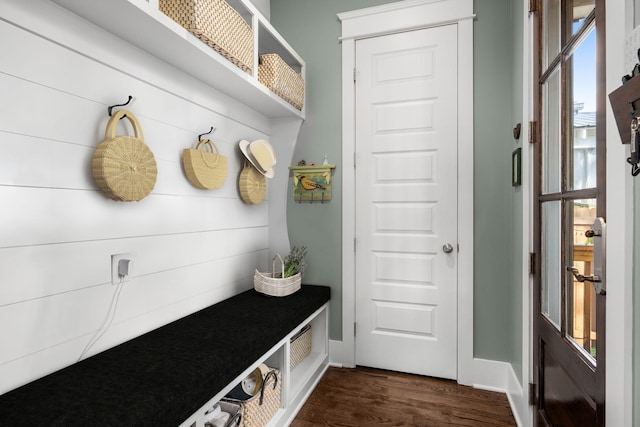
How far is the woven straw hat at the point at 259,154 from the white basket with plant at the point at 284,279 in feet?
1.93

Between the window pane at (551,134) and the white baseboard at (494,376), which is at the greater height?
the window pane at (551,134)

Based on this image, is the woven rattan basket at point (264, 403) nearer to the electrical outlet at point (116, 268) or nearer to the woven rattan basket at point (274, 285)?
the woven rattan basket at point (274, 285)

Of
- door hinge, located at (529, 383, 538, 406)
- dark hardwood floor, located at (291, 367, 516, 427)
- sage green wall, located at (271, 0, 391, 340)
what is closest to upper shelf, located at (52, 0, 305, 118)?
sage green wall, located at (271, 0, 391, 340)

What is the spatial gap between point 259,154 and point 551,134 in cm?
159

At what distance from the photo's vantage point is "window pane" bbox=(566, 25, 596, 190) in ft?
3.43

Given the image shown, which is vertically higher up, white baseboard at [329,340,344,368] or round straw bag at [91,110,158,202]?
round straw bag at [91,110,158,202]

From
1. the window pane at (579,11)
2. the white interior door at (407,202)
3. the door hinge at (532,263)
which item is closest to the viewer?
the window pane at (579,11)

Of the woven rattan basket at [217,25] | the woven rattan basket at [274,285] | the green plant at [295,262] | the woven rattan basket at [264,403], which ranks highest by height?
the woven rattan basket at [217,25]

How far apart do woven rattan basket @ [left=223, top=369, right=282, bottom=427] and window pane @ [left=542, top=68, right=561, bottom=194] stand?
1544mm

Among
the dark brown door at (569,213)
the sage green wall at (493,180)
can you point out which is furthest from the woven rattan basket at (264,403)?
the sage green wall at (493,180)

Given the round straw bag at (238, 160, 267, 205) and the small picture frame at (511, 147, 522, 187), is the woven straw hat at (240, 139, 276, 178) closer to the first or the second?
the round straw bag at (238, 160, 267, 205)

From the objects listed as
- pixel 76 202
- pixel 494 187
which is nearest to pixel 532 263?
pixel 494 187

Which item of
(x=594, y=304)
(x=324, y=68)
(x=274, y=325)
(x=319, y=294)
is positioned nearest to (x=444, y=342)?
(x=319, y=294)

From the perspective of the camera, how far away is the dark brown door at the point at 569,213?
99cm
